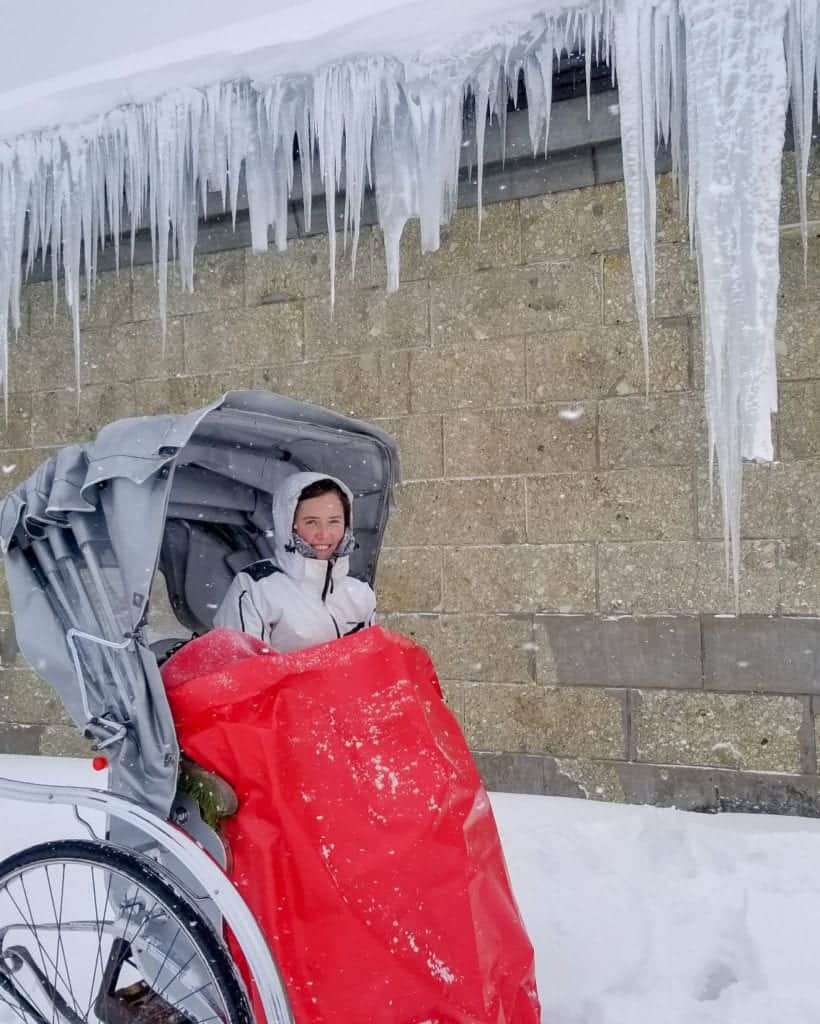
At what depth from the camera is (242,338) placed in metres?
5.07

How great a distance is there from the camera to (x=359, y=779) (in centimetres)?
199

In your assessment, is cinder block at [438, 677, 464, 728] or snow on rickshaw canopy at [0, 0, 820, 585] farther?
cinder block at [438, 677, 464, 728]

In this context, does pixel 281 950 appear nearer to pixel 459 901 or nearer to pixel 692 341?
pixel 459 901

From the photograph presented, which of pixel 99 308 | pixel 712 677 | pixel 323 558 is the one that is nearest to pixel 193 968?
pixel 323 558

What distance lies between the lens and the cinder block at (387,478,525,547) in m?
4.50

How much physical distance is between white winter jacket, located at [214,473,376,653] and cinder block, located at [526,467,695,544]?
1.74 m

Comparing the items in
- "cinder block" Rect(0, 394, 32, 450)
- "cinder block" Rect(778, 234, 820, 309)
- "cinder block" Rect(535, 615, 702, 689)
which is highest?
"cinder block" Rect(778, 234, 820, 309)

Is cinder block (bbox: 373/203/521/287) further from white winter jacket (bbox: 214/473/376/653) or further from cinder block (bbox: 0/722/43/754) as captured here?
cinder block (bbox: 0/722/43/754)

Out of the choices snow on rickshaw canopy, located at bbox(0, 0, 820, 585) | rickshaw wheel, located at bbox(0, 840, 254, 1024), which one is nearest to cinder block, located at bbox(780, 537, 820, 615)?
snow on rickshaw canopy, located at bbox(0, 0, 820, 585)

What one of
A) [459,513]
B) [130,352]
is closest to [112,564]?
[459,513]

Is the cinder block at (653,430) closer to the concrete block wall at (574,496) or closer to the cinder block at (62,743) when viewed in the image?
the concrete block wall at (574,496)

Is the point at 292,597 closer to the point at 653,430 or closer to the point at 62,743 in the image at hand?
the point at 653,430

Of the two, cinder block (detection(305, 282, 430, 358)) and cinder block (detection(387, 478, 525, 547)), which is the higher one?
cinder block (detection(305, 282, 430, 358))

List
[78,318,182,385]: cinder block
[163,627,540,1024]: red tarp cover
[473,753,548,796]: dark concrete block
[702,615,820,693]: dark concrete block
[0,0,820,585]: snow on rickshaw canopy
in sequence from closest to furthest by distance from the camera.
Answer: [163,627,540,1024]: red tarp cover, [0,0,820,585]: snow on rickshaw canopy, [702,615,820,693]: dark concrete block, [473,753,548,796]: dark concrete block, [78,318,182,385]: cinder block
